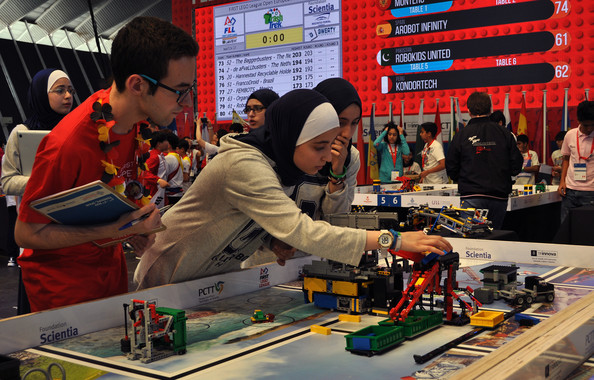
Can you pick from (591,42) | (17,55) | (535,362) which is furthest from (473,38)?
(17,55)

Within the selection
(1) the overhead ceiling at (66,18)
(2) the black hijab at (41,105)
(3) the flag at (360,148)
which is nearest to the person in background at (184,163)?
(3) the flag at (360,148)

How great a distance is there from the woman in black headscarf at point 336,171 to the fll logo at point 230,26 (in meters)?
8.17

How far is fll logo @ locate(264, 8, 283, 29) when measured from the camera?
9477mm

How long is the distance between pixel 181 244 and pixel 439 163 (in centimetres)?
500

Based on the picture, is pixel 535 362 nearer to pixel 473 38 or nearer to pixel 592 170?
pixel 592 170

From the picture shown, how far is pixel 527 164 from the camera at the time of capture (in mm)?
7438

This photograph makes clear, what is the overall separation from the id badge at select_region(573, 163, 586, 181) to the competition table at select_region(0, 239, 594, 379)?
10.5 feet

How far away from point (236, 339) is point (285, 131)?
575 millimetres

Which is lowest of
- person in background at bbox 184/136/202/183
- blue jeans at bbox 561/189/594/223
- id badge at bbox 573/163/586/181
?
blue jeans at bbox 561/189/594/223

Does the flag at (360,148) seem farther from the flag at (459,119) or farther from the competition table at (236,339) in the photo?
the competition table at (236,339)

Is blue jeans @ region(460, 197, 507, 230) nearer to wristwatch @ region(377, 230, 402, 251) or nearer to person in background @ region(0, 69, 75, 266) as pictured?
person in background @ region(0, 69, 75, 266)

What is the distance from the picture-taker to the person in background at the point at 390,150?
778cm

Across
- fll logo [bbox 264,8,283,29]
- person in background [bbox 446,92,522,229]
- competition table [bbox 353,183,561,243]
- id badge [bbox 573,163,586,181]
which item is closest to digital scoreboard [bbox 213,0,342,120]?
fll logo [bbox 264,8,283,29]

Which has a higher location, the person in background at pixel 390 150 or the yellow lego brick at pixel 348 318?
the person in background at pixel 390 150
